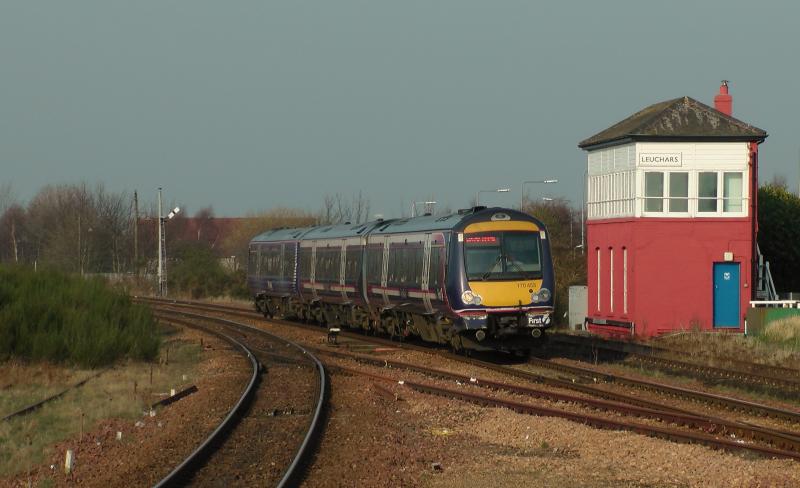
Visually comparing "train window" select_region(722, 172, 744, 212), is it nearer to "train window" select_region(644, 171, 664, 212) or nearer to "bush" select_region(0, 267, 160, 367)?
"train window" select_region(644, 171, 664, 212)

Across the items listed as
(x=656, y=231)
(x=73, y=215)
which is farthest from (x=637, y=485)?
(x=73, y=215)

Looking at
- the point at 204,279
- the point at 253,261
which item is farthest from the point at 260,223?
the point at 253,261

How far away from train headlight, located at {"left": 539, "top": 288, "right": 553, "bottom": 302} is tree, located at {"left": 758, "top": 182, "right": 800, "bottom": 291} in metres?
21.6

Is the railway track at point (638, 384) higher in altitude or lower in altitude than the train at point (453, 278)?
lower

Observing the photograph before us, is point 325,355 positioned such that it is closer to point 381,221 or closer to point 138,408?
point 381,221

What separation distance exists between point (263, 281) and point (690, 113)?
1667 cm

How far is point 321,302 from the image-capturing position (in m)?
35.3

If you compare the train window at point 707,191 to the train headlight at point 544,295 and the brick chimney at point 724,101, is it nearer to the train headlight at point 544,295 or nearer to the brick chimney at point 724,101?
the brick chimney at point 724,101

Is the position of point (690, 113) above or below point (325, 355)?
above

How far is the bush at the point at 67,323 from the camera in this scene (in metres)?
24.3

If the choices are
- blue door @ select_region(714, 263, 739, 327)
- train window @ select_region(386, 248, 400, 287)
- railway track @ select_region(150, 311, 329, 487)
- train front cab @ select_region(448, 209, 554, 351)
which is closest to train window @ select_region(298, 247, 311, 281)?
train window @ select_region(386, 248, 400, 287)

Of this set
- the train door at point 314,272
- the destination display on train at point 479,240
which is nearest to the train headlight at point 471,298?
the destination display on train at point 479,240

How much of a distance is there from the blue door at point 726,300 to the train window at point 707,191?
198 centimetres

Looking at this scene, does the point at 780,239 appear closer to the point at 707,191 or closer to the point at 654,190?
the point at 707,191
